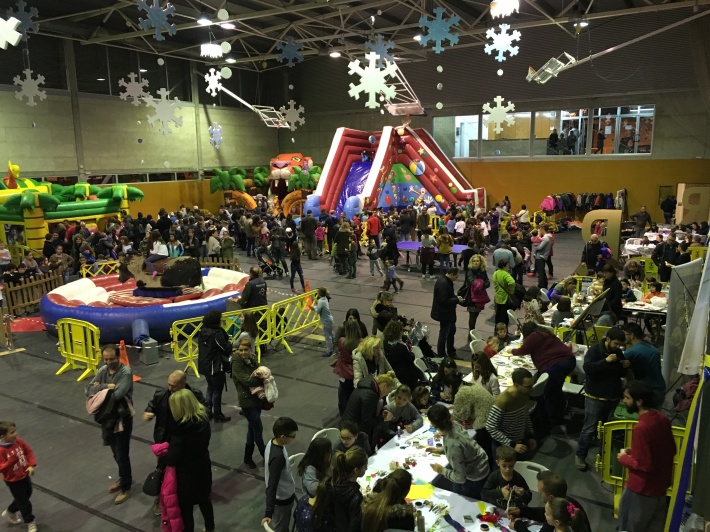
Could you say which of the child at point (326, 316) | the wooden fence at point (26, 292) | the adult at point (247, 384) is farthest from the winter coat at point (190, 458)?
the wooden fence at point (26, 292)

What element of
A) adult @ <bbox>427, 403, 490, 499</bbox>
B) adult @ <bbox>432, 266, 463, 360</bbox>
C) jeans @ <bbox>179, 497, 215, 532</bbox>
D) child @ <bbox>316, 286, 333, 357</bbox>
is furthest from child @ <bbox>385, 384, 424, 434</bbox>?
child @ <bbox>316, 286, 333, 357</bbox>

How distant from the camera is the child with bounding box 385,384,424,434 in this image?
529cm

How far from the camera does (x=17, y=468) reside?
183 inches

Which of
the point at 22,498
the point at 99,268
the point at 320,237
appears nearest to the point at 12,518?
the point at 22,498

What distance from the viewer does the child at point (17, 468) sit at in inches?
181

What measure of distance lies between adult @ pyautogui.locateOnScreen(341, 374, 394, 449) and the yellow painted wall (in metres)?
20.9

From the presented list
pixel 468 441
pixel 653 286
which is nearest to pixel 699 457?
pixel 468 441

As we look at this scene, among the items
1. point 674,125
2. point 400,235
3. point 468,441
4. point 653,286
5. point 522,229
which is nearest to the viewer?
point 468,441

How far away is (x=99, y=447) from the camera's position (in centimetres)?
634

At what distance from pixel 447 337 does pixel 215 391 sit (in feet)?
11.8

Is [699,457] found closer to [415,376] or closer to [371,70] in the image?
[415,376]

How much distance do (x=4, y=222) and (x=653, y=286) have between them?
1559 cm

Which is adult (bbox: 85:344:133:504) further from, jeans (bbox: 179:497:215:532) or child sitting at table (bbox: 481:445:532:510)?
child sitting at table (bbox: 481:445:532:510)

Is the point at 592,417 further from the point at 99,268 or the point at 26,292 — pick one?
the point at 99,268
